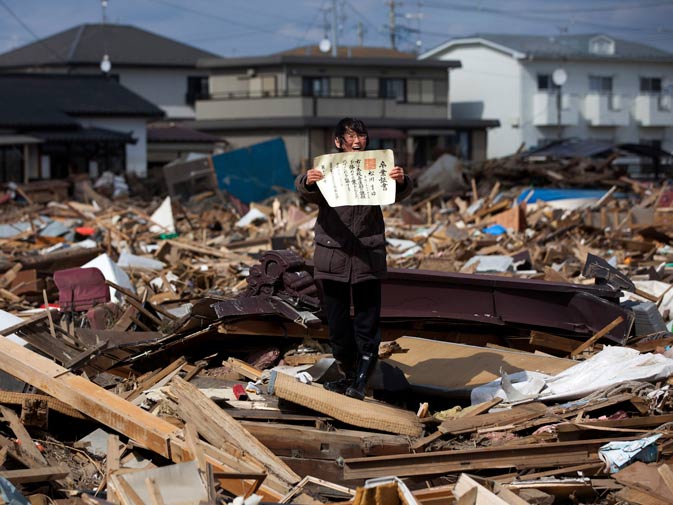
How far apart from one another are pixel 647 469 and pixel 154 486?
240cm

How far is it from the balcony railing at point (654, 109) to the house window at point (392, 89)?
1446 centimetres

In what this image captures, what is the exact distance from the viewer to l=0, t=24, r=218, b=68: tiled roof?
1980 inches

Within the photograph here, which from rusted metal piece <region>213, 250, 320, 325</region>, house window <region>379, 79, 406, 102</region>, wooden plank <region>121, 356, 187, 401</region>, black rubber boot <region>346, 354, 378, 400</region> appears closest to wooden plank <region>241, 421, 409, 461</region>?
black rubber boot <region>346, 354, 378, 400</region>

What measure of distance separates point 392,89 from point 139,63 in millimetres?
13762

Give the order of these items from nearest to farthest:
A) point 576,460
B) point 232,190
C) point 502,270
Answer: point 576,460 < point 502,270 < point 232,190

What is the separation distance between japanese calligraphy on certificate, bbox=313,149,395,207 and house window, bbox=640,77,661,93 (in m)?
49.9

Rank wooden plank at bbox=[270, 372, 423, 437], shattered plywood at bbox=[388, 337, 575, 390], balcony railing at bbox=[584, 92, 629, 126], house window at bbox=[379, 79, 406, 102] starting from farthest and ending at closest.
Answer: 1. balcony railing at bbox=[584, 92, 629, 126]
2. house window at bbox=[379, 79, 406, 102]
3. shattered plywood at bbox=[388, 337, 575, 390]
4. wooden plank at bbox=[270, 372, 423, 437]

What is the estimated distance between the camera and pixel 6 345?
575 centimetres

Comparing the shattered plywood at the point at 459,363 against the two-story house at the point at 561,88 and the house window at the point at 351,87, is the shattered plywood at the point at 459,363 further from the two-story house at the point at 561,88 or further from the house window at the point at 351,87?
the two-story house at the point at 561,88

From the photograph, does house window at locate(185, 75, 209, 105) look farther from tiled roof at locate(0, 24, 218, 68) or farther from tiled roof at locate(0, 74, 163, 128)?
tiled roof at locate(0, 74, 163, 128)

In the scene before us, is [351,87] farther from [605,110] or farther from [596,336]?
[596,336]

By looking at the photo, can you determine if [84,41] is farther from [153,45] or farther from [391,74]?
[391,74]

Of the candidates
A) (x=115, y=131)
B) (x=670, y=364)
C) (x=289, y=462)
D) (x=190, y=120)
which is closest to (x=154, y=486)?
(x=289, y=462)

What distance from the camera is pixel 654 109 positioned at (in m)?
51.6
